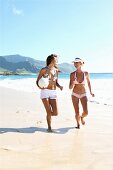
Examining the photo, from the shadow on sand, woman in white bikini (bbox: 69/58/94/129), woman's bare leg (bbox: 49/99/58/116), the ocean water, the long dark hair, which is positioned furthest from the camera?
the ocean water

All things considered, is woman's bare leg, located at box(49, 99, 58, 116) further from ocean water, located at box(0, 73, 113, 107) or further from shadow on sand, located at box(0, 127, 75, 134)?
ocean water, located at box(0, 73, 113, 107)

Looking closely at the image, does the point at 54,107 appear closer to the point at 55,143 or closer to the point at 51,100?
the point at 51,100

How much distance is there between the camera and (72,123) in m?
8.96

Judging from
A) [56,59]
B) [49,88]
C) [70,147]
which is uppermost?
[56,59]

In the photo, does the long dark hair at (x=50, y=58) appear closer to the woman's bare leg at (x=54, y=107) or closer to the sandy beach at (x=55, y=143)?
the woman's bare leg at (x=54, y=107)

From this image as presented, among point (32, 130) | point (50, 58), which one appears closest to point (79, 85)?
point (50, 58)

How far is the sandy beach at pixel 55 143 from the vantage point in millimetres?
5186

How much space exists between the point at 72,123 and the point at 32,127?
3.77 ft

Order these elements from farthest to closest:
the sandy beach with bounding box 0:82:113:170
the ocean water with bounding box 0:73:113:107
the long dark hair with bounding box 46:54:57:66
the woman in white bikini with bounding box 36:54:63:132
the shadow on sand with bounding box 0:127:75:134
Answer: the ocean water with bounding box 0:73:113:107, the woman in white bikini with bounding box 36:54:63:132, the long dark hair with bounding box 46:54:57:66, the shadow on sand with bounding box 0:127:75:134, the sandy beach with bounding box 0:82:113:170

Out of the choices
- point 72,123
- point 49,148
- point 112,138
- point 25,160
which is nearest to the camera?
point 25,160

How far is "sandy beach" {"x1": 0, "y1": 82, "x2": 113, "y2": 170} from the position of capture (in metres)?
5.19

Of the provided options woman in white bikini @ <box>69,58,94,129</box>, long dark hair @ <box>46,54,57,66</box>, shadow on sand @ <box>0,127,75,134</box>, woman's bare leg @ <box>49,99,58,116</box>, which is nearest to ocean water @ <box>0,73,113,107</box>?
woman in white bikini @ <box>69,58,94,129</box>

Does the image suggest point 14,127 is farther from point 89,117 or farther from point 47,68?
point 89,117

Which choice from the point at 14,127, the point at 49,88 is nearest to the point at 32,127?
the point at 14,127
